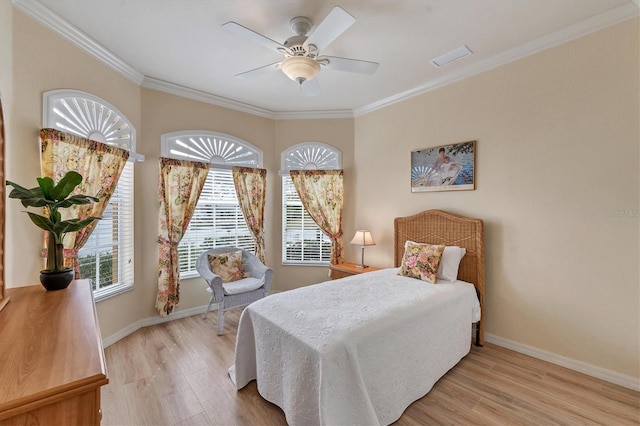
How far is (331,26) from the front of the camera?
191 centimetres

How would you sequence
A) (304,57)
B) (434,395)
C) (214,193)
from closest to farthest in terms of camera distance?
1. (434,395)
2. (304,57)
3. (214,193)

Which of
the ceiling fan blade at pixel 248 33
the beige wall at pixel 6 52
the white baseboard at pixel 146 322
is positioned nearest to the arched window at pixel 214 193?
the white baseboard at pixel 146 322

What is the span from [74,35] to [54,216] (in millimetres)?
1844

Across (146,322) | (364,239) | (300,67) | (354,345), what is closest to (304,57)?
(300,67)

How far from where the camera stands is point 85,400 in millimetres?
861

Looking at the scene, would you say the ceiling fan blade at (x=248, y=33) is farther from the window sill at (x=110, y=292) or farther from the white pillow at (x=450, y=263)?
the window sill at (x=110, y=292)

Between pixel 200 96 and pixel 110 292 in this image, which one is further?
pixel 200 96

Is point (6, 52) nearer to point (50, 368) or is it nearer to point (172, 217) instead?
point (172, 217)

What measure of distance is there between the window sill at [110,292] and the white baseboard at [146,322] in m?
0.43

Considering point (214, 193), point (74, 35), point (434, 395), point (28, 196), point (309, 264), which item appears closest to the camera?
point (28, 196)

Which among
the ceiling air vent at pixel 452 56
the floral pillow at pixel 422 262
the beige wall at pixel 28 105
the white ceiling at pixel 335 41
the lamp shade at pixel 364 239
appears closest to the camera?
the beige wall at pixel 28 105

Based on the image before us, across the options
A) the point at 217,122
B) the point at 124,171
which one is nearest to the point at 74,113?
the point at 124,171

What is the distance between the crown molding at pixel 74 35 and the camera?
87.3 inches

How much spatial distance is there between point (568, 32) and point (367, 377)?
11.3 ft
